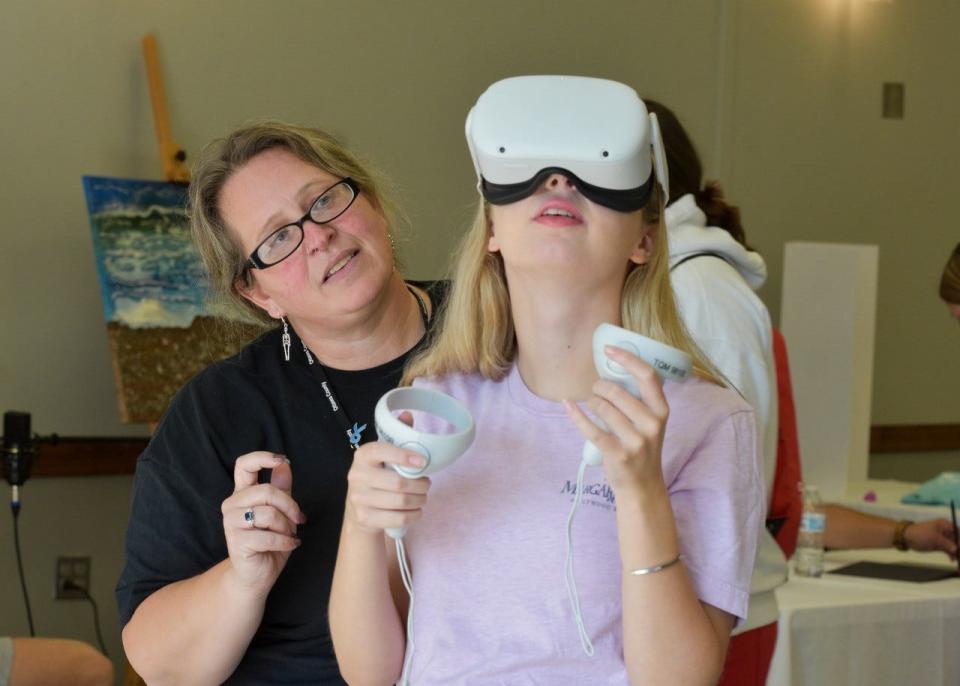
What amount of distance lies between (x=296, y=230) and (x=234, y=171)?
0.44ft

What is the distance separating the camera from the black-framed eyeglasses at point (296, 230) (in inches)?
62.2

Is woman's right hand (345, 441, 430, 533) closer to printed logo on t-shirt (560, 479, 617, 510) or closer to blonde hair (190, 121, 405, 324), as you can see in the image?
printed logo on t-shirt (560, 479, 617, 510)

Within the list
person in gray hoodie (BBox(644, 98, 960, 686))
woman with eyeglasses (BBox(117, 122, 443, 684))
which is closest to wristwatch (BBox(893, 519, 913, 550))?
person in gray hoodie (BBox(644, 98, 960, 686))

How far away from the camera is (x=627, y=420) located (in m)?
1.04

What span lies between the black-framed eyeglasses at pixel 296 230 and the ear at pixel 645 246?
1.62 ft

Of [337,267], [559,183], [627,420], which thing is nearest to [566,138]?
[559,183]

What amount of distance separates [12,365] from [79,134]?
2.53 feet

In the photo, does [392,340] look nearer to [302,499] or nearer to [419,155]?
[302,499]

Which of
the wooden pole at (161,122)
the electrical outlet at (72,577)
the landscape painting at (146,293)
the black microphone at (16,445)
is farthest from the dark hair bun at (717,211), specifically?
the electrical outlet at (72,577)

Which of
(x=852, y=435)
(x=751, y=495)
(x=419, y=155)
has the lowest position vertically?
(x=852, y=435)

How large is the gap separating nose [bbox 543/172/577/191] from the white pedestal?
339cm

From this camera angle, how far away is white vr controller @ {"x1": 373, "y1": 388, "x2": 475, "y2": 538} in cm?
107

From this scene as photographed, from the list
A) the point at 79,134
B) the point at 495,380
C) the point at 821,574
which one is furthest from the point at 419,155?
the point at 495,380

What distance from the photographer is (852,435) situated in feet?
14.5
